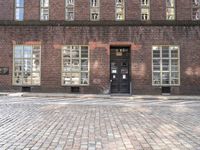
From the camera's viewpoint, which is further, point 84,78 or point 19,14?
point 19,14

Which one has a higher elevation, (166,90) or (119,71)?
(119,71)

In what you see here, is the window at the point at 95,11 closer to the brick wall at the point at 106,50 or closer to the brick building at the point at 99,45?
the brick building at the point at 99,45

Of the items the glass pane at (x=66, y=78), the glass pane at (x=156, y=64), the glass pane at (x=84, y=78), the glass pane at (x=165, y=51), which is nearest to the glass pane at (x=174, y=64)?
the glass pane at (x=165, y=51)

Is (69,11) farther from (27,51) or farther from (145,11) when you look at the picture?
(145,11)

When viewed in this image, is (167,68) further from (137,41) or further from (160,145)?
(160,145)

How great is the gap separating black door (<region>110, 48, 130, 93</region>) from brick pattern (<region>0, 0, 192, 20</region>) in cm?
293

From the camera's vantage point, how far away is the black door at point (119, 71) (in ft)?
79.4

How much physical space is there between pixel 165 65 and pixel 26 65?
427 inches

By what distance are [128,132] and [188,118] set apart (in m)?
3.70

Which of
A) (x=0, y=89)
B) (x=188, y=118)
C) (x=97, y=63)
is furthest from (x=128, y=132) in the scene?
(x=0, y=89)

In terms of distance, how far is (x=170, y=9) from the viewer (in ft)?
Answer: 79.6

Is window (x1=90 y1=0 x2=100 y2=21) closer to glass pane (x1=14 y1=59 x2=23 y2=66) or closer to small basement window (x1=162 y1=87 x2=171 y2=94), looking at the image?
glass pane (x1=14 y1=59 x2=23 y2=66)

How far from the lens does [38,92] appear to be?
23.6m

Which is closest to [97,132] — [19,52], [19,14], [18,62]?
[18,62]
